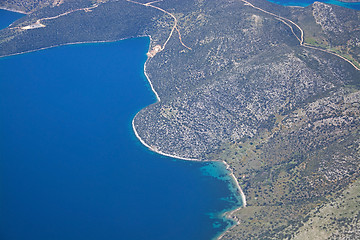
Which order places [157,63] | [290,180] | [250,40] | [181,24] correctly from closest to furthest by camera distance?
[290,180], [250,40], [157,63], [181,24]

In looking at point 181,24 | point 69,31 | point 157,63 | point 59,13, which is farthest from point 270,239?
point 59,13

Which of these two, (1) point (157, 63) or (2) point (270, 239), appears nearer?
(2) point (270, 239)

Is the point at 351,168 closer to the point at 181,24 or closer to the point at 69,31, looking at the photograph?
the point at 181,24

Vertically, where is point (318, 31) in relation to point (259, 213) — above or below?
above

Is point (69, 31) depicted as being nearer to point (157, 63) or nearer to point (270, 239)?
point (157, 63)

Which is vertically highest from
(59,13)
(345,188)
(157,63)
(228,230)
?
(59,13)

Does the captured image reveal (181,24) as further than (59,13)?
Answer: No

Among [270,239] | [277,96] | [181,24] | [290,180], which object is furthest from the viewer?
[181,24]

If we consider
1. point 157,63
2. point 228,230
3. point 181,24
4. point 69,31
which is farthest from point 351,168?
point 69,31

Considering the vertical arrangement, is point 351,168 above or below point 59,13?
below
